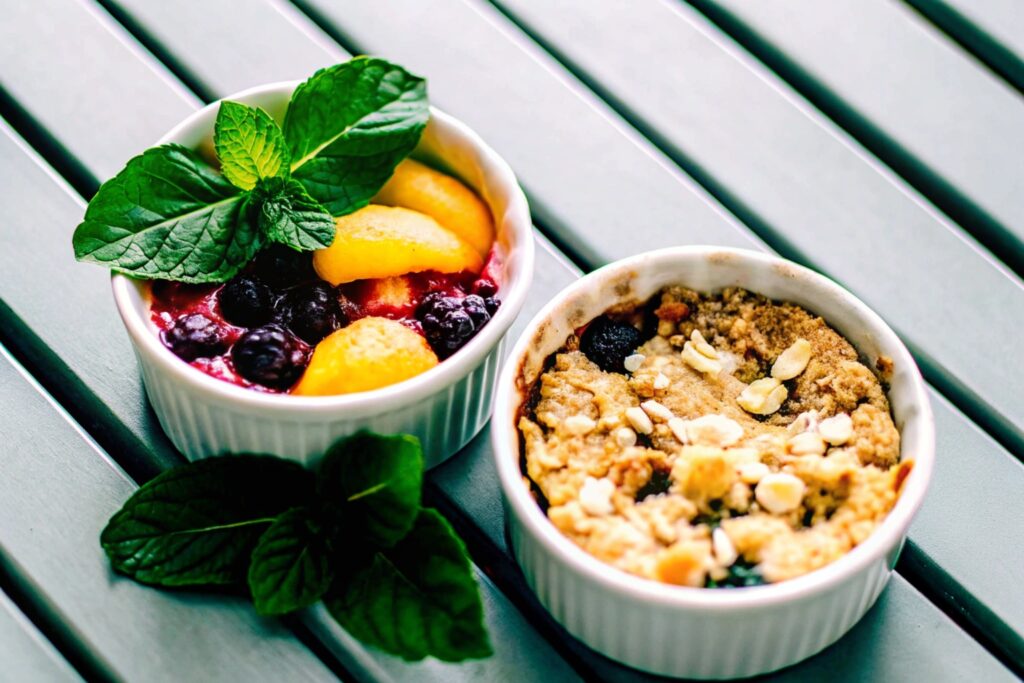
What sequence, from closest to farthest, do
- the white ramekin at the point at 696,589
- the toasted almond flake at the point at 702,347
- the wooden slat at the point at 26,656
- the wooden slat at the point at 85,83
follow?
the white ramekin at the point at 696,589 → the wooden slat at the point at 26,656 → the toasted almond flake at the point at 702,347 → the wooden slat at the point at 85,83

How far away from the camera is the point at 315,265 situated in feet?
4.54

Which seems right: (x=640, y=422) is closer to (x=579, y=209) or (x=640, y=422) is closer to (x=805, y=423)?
(x=805, y=423)

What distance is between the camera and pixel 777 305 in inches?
54.7

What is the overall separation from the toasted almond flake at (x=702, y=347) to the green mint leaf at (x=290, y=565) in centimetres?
45

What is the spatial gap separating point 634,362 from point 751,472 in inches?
7.8

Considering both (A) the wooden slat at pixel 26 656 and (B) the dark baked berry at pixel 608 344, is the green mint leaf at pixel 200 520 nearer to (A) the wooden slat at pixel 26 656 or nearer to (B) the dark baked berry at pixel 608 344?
(A) the wooden slat at pixel 26 656

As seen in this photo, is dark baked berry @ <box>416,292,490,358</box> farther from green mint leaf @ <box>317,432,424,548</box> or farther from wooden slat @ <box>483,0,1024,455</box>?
wooden slat @ <box>483,0,1024,455</box>

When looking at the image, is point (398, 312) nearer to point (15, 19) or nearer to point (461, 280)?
point (461, 280)

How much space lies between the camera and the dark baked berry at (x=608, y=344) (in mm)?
1367

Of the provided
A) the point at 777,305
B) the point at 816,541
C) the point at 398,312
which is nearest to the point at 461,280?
the point at 398,312

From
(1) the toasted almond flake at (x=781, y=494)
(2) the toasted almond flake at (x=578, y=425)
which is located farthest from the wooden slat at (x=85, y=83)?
(1) the toasted almond flake at (x=781, y=494)

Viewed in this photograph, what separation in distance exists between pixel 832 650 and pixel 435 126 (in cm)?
74

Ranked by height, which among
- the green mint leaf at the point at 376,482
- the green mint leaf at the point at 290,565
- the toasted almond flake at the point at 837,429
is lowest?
the green mint leaf at the point at 290,565

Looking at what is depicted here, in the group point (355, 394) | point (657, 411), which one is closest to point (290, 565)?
point (355, 394)
